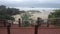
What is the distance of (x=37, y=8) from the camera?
2.80m

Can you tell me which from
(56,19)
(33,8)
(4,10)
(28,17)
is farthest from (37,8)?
(4,10)

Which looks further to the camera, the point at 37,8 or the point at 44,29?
the point at 37,8

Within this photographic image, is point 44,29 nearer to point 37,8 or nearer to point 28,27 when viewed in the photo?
point 28,27

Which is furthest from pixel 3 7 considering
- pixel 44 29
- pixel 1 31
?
pixel 44 29

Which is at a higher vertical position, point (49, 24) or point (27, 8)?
point (27, 8)

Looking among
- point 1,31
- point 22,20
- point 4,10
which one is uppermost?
point 4,10

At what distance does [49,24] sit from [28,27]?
0.40m

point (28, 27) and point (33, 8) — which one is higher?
point (33, 8)

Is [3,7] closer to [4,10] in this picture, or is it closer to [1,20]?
[4,10]

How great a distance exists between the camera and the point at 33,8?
2807 millimetres

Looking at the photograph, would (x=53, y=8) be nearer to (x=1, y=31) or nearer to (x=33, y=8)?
(x=33, y=8)

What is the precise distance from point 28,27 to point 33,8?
1.48 feet

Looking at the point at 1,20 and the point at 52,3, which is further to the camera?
the point at 52,3

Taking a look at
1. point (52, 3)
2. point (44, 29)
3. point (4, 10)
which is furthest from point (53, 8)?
point (4, 10)
